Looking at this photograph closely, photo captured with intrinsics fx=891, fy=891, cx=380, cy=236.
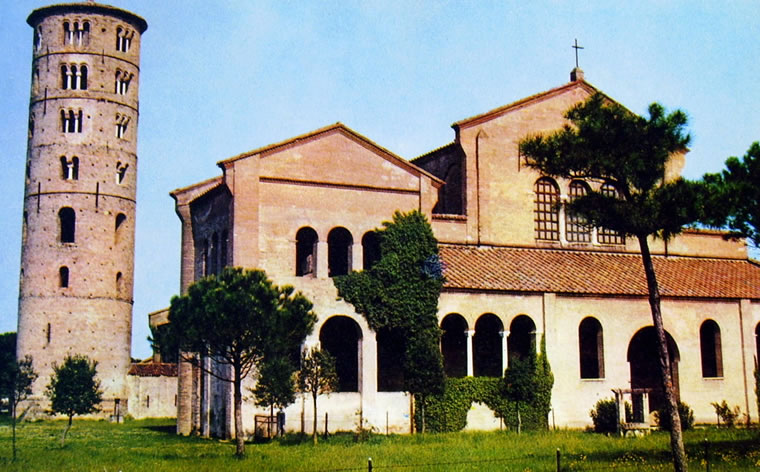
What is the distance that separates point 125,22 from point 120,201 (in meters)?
12.7

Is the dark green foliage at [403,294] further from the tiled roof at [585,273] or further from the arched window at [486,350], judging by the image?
the arched window at [486,350]

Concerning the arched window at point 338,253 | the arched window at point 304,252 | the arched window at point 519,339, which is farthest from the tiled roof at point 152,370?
the arched window at point 519,339

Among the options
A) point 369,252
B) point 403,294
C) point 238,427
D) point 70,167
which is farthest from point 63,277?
point 238,427

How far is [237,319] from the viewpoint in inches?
1021

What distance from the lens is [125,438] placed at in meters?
37.1

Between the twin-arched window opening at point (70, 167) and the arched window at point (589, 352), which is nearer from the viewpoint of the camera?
the arched window at point (589, 352)

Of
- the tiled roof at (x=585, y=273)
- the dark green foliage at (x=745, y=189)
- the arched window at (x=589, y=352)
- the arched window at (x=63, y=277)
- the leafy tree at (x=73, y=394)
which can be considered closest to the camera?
the dark green foliage at (x=745, y=189)

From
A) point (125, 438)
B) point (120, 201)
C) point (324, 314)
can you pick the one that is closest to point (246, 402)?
point (324, 314)

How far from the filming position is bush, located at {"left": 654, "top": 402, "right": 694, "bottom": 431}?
3281cm

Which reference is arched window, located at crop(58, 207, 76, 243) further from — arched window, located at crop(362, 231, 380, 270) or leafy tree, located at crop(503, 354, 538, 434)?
leafy tree, located at crop(503, 354, 538, 434)

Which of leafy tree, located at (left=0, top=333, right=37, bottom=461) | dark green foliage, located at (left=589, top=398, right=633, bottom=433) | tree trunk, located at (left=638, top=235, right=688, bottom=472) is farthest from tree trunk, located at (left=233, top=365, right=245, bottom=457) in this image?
leafy tree, located at (left=0, top=333, right=37, bottom=461)

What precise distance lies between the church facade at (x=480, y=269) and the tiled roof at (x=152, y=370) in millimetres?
22316

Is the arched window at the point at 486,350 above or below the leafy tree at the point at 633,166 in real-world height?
below

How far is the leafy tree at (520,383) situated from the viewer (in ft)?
107
